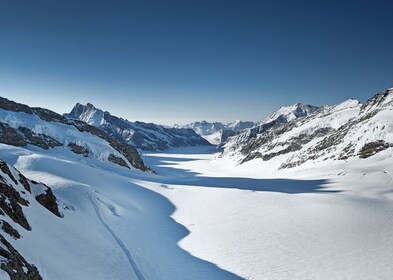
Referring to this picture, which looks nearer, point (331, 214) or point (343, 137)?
point (331, 214)

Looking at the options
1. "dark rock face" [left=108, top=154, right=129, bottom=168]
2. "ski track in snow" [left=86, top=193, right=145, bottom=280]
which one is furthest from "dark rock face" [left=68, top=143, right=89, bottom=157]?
"ski track in snow" [left=86, top=193, right=145, bottom=280]

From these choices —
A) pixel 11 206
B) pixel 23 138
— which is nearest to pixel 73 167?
pixel 11 206

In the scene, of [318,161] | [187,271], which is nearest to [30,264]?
[187,271]

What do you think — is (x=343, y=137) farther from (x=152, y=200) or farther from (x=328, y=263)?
(x=328, y=263)

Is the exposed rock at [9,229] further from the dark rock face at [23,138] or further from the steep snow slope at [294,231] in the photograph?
the dark rock face at [23,138]

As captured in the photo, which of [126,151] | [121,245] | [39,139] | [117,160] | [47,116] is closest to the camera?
[121,245]

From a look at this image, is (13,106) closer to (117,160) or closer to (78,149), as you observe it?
→ (78,149)

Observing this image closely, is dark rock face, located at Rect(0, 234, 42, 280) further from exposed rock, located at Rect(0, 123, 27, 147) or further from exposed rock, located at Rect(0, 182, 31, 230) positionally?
exposed rock, located at Rect(0, 123, 27, 147)
